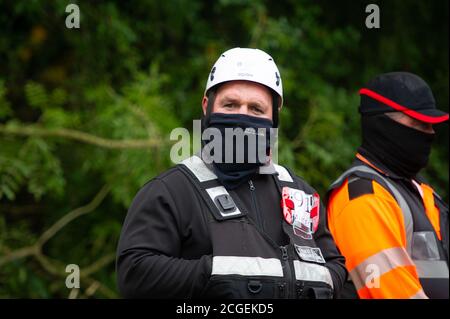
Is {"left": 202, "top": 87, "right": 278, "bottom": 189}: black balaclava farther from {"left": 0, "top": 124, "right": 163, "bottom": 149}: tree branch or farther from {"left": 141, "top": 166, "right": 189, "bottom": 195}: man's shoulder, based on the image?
{"left": 0, "top": 124, "right": 163, "bottom": 149}: tree branch

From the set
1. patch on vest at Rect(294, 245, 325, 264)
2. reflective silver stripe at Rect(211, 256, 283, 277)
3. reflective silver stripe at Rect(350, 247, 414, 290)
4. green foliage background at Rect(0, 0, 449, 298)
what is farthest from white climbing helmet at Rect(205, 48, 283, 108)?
green foliage background at Rect(0, 0, 449, 298)

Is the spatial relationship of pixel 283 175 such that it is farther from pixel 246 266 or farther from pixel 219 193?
pixel 246 266

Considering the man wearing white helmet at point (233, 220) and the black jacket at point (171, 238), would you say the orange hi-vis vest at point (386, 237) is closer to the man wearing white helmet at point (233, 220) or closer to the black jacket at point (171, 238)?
the man wearing white helmet at point (233, 220)

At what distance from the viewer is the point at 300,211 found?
2.90 metres

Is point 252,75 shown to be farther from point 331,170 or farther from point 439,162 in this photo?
point 439,162

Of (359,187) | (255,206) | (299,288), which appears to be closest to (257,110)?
(255,206)

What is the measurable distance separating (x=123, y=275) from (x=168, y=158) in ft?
9.02

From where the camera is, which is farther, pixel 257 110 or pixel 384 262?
pixel 384 262

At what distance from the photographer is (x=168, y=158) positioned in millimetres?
5344

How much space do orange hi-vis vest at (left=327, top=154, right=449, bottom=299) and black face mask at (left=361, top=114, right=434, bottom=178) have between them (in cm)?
8

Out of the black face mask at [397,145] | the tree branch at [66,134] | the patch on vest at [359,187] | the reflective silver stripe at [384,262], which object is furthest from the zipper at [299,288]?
the tree branch at [66,134]

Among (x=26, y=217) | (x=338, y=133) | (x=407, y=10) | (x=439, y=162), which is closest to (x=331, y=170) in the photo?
(x=338, y=133)

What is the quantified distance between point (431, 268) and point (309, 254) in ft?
3.55

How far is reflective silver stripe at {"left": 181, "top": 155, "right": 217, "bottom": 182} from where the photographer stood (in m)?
2.83
